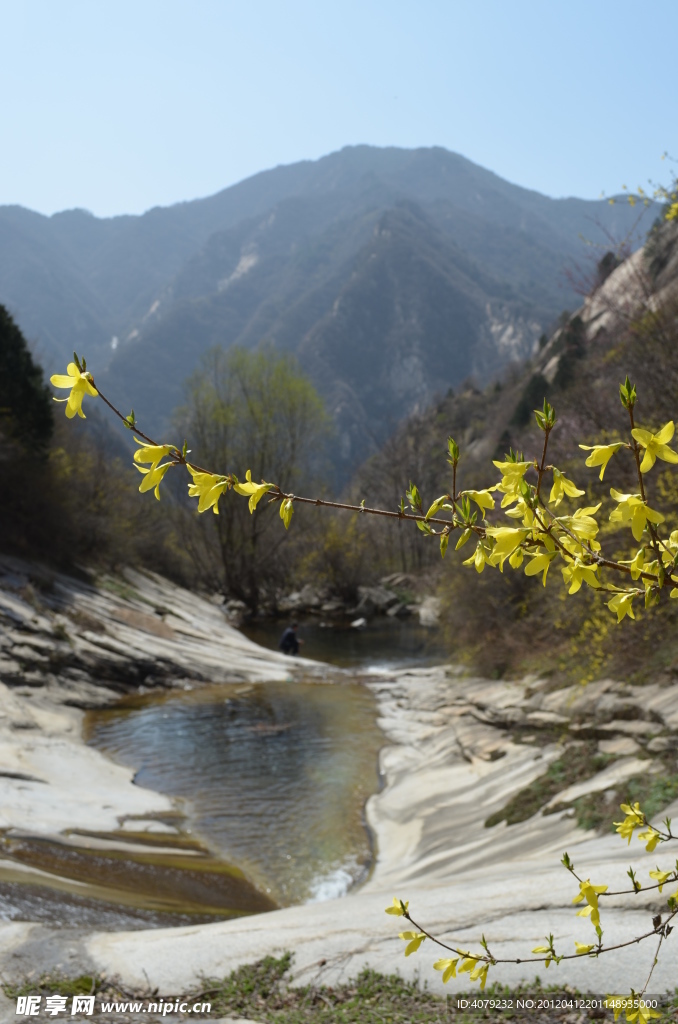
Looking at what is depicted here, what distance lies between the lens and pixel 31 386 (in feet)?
61.5

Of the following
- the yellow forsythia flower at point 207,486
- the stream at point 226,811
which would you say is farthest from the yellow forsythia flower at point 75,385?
the stream at point 226,811

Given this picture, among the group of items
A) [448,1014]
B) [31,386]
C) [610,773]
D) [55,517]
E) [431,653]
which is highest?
[31,386]

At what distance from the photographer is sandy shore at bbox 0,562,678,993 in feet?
13.0

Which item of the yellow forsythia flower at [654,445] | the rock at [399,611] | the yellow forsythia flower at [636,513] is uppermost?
the yellow forsythia flower at [654,445]

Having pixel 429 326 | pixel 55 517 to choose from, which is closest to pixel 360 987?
pixel 55 517

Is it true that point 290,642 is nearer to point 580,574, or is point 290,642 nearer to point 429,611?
point 429,611

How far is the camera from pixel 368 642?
918 inches

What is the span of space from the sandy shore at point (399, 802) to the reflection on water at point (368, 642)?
2606 millimetres

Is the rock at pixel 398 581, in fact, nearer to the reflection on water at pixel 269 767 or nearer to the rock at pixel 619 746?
the reflection on water at pixel 269 767

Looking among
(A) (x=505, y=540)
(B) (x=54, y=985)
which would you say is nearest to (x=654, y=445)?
(A) (x=505, y=540)

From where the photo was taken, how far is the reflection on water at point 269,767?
7.82 meters

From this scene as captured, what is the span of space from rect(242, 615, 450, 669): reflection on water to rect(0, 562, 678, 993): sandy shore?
2606 millimetres

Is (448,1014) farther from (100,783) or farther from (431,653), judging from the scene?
(431,653)

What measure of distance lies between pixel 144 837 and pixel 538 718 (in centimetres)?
506
